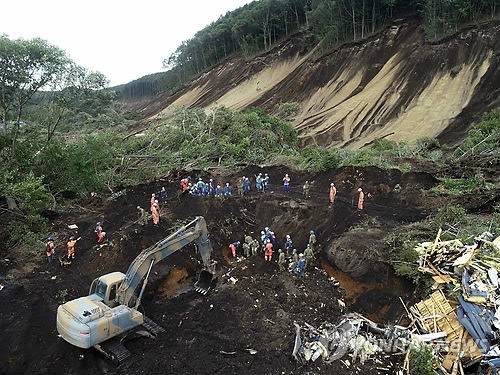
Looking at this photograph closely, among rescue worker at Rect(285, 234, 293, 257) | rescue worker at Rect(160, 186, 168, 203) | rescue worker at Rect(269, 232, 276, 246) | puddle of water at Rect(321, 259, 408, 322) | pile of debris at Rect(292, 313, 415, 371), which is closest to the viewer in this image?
pile of debris at Rect(292, 313, 415, 371)

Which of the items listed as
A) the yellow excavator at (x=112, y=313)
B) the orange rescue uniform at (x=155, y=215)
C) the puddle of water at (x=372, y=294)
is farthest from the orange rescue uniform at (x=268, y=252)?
the orange rescue uniform at (x=155, y=215)

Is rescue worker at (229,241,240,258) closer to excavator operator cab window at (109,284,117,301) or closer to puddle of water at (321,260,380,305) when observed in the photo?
puddle of water at (321,260,380,305)

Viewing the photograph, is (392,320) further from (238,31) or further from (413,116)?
(238,31)

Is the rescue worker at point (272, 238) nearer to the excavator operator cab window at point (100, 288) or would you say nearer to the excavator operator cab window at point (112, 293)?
the excavator operator cab window at point (112, 293)

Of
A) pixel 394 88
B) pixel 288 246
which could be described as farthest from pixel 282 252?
pixel 394 88

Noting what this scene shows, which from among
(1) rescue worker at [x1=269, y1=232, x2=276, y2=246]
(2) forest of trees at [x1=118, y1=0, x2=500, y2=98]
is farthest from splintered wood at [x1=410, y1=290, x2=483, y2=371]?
(2) forest of trees at [x1=118, y1=0, x2=500, y2=98]

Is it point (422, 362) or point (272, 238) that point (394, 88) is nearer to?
point (272, 238)
